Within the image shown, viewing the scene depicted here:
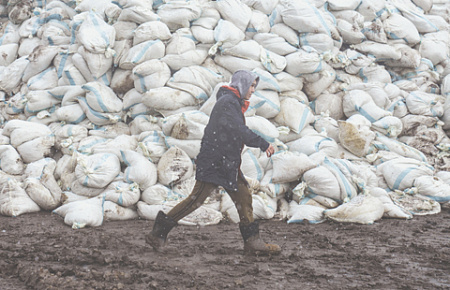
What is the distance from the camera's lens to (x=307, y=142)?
17.0ft

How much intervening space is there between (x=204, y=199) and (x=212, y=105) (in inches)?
78.2

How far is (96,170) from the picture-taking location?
185 inches

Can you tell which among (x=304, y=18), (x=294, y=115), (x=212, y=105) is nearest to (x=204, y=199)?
(x=212, y=105)

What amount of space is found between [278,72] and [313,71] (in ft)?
1.35

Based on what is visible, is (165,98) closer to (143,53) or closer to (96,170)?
(143,53)

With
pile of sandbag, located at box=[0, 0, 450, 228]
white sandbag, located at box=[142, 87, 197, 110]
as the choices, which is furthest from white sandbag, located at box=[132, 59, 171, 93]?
Answer: white sandbag, located at box=[142, 87, 197, 110]

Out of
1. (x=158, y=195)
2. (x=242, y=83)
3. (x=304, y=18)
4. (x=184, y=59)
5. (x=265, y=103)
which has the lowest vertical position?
(x=158, y=195)

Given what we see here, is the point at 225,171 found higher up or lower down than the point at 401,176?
higher up

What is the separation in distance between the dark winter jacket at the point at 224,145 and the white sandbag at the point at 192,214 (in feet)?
4.01

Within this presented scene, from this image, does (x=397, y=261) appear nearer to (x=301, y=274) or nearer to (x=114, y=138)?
(x=301, y=274)

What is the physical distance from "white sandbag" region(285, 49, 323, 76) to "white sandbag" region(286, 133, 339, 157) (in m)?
0.86

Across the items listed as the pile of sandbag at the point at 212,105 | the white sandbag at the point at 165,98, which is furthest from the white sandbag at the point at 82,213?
the white sandbag at the point at 165,98

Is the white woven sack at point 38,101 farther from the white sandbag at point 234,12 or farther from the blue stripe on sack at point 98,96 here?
the white sandbag at point 234,12

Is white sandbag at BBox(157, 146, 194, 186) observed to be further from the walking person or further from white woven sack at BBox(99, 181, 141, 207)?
the walking person
